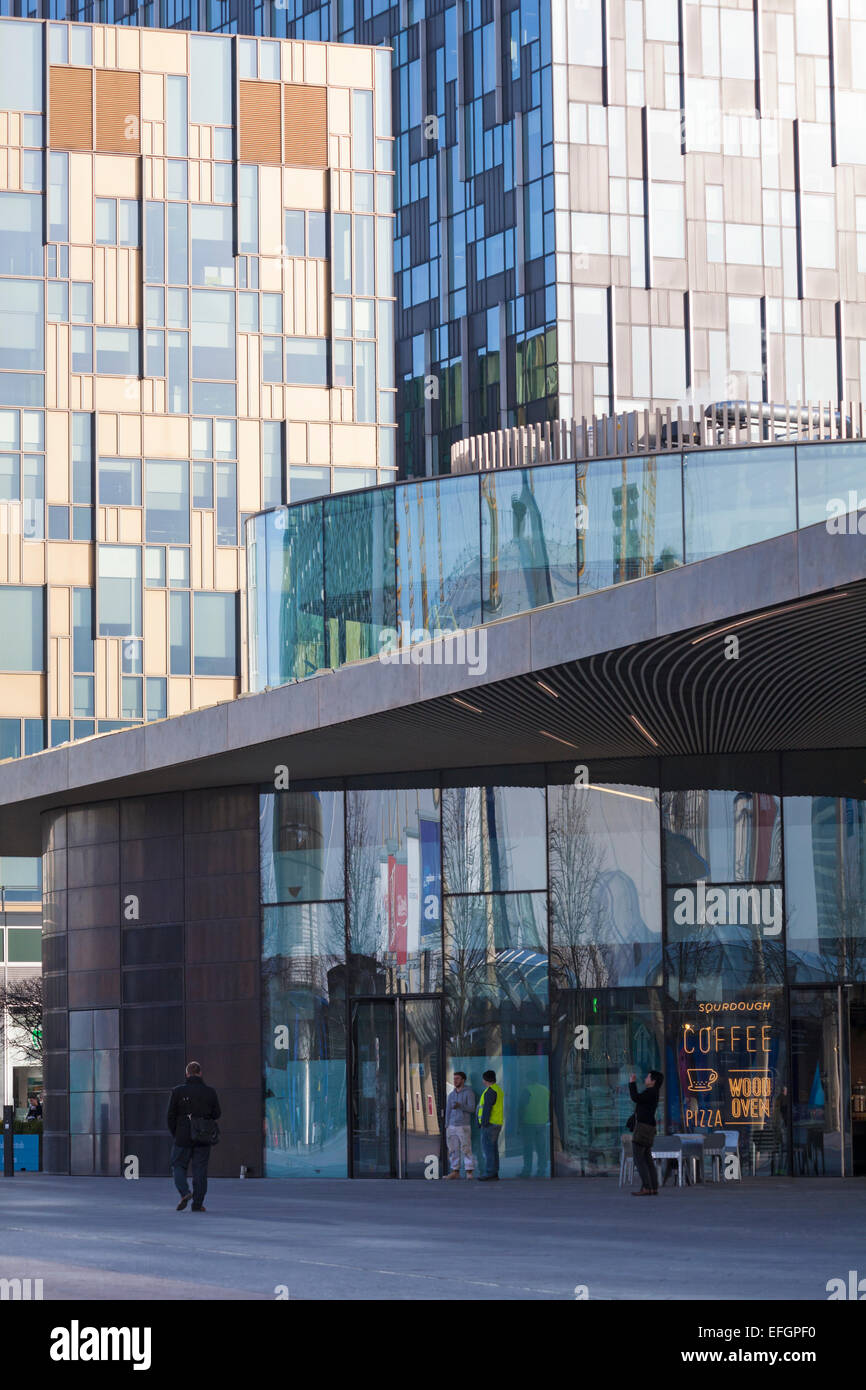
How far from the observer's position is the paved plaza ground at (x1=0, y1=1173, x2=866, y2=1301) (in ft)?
44.9

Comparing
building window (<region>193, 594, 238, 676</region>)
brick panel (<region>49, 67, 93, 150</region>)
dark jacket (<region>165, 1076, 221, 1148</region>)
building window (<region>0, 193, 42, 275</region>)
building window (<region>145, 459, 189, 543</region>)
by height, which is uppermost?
brick panel (<region>49, 67, 93, 150</region>)

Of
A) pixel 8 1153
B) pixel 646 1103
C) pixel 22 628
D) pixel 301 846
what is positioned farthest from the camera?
pixel 22 628

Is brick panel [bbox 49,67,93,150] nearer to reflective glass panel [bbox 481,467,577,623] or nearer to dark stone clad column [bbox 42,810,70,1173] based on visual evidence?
dark stone clad column [bbox 42,810,70,1173]

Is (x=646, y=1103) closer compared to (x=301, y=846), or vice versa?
(x=646, y=1103)

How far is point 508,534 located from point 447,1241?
12846 millimetres

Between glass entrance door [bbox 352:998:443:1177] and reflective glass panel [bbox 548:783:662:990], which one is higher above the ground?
reflective glass panel [bbox 548:783:662:990]

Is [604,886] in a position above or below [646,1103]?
above

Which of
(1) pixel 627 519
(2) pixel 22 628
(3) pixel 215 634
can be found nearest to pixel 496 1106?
(1) pixel 627 519

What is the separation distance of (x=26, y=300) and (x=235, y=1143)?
154ft

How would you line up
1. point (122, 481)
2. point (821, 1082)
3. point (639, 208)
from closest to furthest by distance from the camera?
point (821, 1082)
point (122, 481)
point (639, 208)

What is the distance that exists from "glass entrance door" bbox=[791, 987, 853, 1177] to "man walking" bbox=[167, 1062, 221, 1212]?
7.38m

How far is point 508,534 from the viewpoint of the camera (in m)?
28.6

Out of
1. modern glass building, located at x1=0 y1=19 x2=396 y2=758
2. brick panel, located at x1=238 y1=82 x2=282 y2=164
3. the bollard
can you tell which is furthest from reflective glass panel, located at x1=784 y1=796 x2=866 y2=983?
brick panel, located at x1=238 y1=82 x2=282 y2=164

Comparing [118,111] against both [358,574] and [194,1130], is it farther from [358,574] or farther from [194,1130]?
[194,1130]
